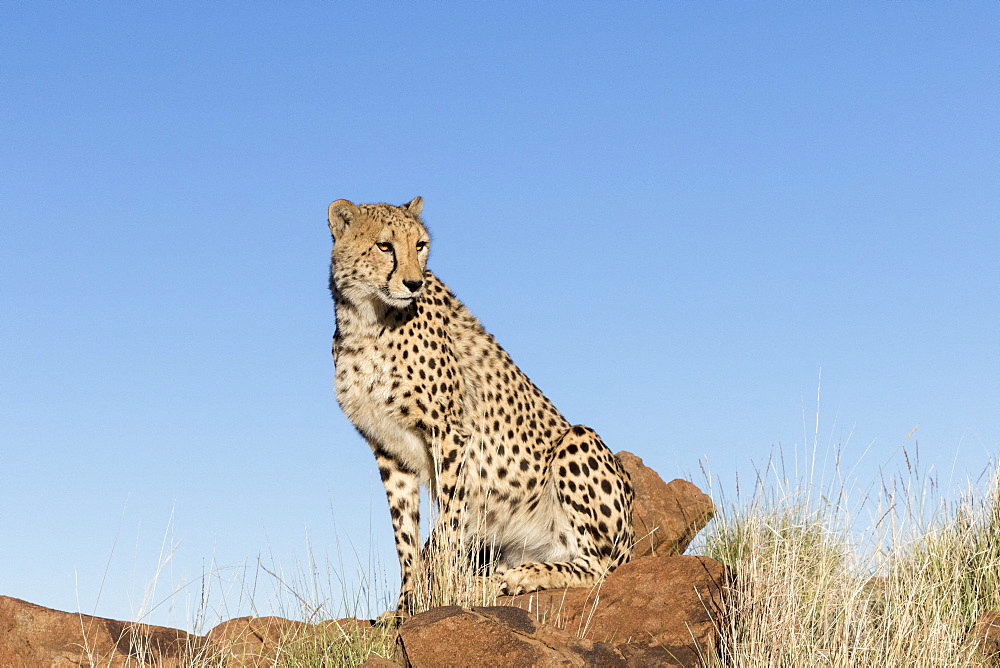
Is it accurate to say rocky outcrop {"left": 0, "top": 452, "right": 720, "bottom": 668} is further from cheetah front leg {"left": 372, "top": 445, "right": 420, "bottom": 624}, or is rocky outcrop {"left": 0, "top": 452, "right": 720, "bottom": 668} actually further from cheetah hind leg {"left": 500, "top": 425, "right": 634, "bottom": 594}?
cheetah front leg {"left": 372, "top": 445, "right": 420, "bottom": 624}

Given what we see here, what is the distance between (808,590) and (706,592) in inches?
19.0

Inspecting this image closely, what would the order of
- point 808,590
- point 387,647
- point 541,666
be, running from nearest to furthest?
point 541,666, point 387,647, point 808,590

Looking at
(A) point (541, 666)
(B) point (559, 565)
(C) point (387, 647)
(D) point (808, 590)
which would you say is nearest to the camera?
(A) point (541, 666)

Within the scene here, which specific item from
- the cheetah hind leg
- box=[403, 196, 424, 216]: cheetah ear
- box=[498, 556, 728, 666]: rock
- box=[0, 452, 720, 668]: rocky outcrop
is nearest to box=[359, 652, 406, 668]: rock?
box=[0, 452, 720, 668]: rocky outcrop

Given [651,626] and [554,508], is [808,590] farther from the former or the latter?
[554,508]

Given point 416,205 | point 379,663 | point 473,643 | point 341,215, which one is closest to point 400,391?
point 341,215

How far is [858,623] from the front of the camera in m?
4.52

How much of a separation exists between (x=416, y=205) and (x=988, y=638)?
367cm

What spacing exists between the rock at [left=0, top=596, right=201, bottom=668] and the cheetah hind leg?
5.84ft

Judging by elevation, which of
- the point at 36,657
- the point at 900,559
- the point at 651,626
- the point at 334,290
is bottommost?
the point at 36,657

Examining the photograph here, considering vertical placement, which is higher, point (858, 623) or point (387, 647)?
point (858, 623)

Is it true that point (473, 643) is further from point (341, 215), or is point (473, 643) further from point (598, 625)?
point (341, 215)

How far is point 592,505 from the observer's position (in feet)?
17.6

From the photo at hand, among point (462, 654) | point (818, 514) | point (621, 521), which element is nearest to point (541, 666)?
point (462, 654)
